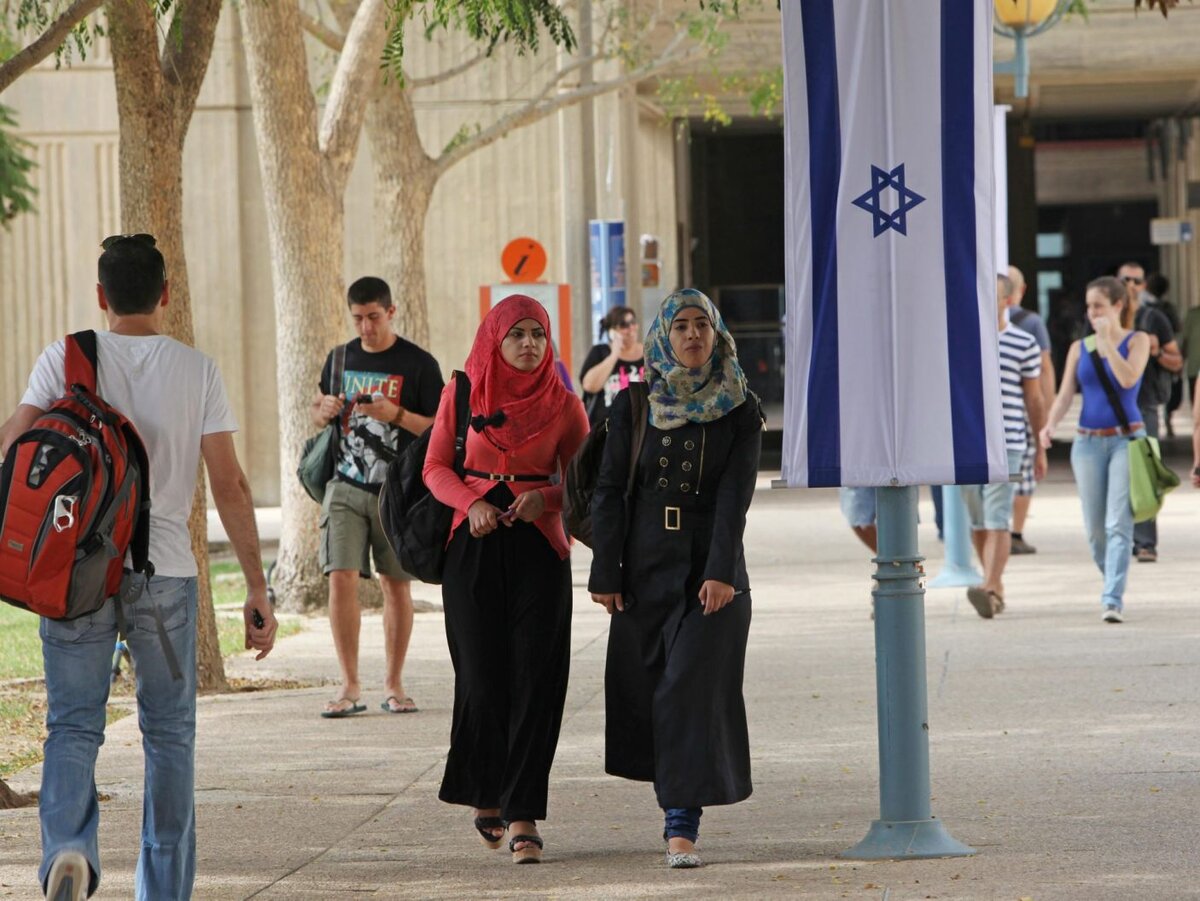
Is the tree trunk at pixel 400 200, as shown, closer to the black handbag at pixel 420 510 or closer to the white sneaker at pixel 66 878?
the black handbag at pixel 420 510

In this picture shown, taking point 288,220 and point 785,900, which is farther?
point 288,220

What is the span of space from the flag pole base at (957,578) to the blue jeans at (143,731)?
9142 mm

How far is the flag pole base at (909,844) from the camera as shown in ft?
20.5

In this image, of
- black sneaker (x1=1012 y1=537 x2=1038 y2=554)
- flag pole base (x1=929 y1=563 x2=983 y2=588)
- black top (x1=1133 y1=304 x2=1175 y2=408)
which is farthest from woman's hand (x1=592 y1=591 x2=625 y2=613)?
black sneaker (x1=1012 y1=537 x2=1038 y2=554)

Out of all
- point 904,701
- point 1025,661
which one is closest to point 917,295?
point 904,701

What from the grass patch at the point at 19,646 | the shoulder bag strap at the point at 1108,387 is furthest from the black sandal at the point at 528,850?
the shoulder bag strap at the point at 1108,387

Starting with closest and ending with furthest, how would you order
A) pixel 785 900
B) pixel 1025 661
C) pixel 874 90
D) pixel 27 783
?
pixel 785 900
pixel 874 90
pixel 27 783
pixel 1025 661

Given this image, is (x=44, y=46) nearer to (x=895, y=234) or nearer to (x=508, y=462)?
(x=508, y=462)

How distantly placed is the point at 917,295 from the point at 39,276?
64.6 ft

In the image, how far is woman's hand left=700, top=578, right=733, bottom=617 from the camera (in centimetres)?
620

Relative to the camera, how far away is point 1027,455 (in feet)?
43.4

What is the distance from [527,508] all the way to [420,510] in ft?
1.37

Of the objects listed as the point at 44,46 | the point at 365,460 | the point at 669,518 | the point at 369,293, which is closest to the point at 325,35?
the point at 369,293

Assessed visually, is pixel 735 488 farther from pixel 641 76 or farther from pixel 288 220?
pixel 641 76
